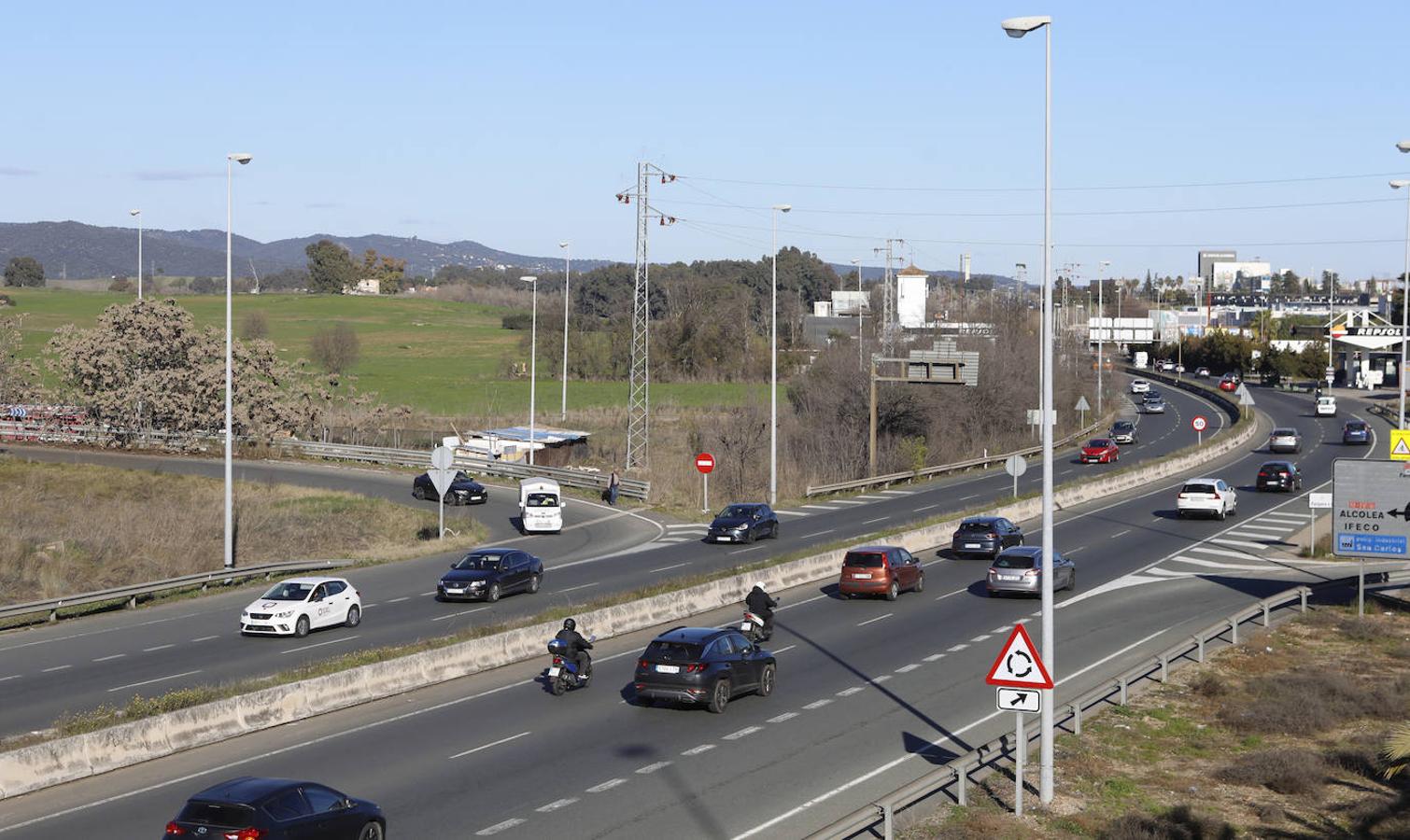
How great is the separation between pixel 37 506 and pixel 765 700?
34585 mm

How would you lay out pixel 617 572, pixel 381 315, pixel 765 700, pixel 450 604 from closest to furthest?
pixel 765 700, pixel 450 604, pixel 617 572, pixel 381 315

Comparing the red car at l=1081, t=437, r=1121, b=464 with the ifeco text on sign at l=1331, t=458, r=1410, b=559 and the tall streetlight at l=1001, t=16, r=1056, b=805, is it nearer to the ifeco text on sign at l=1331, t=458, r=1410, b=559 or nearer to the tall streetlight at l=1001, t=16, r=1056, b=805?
the ifeco text on sign at l=1331, t=458, r=1410, b=559

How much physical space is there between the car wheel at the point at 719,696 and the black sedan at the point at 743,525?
22684 millimetres

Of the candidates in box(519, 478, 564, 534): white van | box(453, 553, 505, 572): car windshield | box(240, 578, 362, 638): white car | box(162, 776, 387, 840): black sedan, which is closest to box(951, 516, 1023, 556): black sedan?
box(519, 478, 564, 534): white van

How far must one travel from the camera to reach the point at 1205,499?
165 ft

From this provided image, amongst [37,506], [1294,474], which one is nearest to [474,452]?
[37,506]

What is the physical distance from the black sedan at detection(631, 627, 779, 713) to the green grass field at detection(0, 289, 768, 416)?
65.3 m

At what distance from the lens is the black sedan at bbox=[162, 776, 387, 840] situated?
1257cm

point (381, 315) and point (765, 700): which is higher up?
point (381, 315)

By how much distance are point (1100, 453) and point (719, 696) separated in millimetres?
53929

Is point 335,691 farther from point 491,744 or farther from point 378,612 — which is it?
point 378,612

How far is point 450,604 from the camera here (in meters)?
33.8

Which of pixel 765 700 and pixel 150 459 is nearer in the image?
pixel 765 700

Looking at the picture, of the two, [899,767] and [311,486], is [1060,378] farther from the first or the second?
[899,767]
